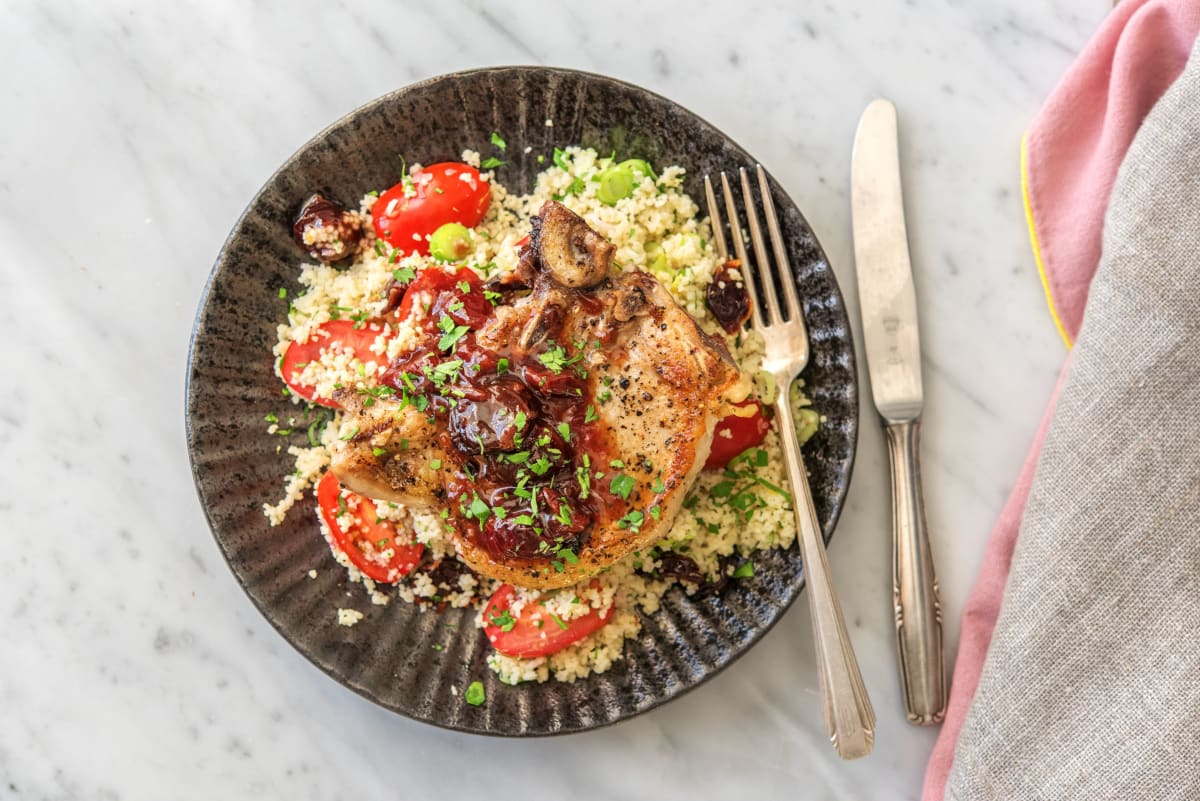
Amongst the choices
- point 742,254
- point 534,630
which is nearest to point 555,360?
point 742,254

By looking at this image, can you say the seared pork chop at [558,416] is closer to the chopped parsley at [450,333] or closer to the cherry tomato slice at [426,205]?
the chopped parsley at [450,333]

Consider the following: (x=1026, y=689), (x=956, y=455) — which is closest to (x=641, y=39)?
(x=956, y=455)

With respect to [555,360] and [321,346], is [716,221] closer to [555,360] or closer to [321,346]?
[555,360]

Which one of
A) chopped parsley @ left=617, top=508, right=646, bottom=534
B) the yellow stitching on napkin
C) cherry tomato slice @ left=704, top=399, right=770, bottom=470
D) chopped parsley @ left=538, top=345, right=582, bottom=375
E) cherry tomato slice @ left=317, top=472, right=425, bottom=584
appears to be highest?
the yellow stitching on napkin

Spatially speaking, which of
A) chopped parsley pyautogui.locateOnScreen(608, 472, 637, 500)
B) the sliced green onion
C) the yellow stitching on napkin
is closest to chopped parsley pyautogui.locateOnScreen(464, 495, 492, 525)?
chopped parsley pyautogui.locateOnScreen(608, 472, 637, 500)

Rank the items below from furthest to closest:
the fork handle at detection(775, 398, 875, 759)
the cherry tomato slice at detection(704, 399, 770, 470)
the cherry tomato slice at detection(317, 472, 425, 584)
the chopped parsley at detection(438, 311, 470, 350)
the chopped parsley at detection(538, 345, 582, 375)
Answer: the cherry tomato slice at detection(317, 472, 425, 584), the cherry tomato slice at detection(704, 399, 770, 470), the fork handle at detection(775, 398, 875, 759), the chopped parsley at detection(438, 311, 470, 350), the chopped parsley at detection(538, 345, 582, 375)

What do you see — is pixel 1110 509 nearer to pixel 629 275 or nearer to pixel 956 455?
pixel 956 455

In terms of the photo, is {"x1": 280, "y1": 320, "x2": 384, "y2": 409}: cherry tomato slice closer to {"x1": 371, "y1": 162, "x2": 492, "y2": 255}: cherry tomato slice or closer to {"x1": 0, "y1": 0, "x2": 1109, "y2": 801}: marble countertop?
{"x1": 371, "y1": 162, "x2": 492, "y2": 255}: cherry tomato slice

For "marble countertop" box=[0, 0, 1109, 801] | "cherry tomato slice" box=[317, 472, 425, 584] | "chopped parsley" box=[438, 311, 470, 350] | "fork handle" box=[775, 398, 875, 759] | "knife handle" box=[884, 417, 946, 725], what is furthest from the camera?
"marble countertop" box=[0, 0, 1109, 801]
